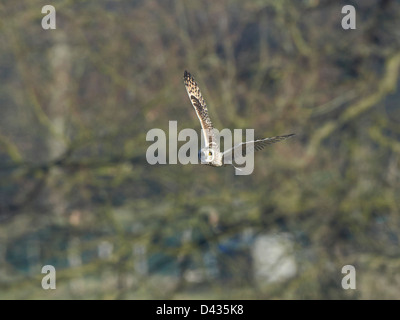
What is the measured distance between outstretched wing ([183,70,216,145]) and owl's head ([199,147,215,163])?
0.05m

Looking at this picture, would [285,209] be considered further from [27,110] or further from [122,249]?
[27,110]

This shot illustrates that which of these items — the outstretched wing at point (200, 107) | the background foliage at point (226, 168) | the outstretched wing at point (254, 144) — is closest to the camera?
the outstretched wing at point (254, 144)

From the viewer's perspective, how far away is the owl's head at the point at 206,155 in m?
2.31

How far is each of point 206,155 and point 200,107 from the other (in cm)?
38

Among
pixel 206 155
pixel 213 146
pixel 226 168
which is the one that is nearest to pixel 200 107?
pixel 213 146

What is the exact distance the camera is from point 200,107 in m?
2.68

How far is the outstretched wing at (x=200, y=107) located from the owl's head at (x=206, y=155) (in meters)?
0.05

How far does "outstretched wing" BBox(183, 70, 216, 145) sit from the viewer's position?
2.47 metres

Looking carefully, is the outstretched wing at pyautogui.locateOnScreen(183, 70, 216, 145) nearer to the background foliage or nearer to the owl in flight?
the owl in flight

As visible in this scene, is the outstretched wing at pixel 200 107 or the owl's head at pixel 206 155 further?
the outstretched wing at pixel 200 107

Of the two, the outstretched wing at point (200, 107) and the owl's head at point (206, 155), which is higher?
the outstretched wing at point (200, 107)

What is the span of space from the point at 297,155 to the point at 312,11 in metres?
1.85

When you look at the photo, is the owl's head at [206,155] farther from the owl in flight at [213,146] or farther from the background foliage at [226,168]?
the background foliage at [226,168]

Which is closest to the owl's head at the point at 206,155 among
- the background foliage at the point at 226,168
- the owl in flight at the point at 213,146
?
the owl in flight at the point at 213,146
